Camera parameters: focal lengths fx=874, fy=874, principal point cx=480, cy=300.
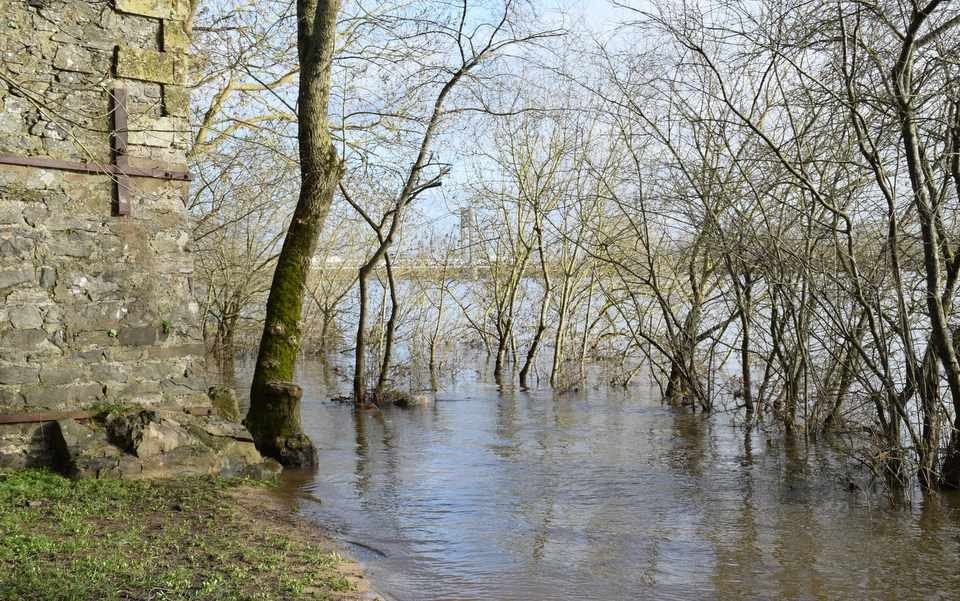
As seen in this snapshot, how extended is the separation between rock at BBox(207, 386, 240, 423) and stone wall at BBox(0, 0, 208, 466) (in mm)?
384

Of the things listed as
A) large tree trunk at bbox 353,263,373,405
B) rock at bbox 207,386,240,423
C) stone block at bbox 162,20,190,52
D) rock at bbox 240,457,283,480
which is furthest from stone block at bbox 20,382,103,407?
large tree trunk at bbox 353,263,373,405

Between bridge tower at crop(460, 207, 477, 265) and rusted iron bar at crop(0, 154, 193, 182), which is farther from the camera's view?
bridge tower at crop(460, 207, 477, 265)

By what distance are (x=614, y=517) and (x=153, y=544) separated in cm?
353

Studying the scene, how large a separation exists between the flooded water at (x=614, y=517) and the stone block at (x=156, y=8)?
433 cm

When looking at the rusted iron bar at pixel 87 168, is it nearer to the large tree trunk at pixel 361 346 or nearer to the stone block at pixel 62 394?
the stone block at pixel 62 394

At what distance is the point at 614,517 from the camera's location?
7.00 meters

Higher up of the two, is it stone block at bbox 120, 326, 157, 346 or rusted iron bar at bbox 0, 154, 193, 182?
rusted iron bar at bbox 0, 154, 193, 182

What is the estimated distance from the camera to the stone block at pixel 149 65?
295 inches

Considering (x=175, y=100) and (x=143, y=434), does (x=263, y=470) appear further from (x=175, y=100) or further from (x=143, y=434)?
(x=175, y=100)

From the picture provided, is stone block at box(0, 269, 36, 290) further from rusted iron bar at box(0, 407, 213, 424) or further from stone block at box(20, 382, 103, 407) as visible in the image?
rusted iron bar at box(0, 407, 213, 424)

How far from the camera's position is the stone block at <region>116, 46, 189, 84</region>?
295 inches

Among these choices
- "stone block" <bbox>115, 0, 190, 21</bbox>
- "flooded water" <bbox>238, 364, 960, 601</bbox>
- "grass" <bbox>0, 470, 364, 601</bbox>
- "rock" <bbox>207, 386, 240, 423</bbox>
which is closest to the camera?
"grass" <bbox>0, 470, 364, 601</bbox>

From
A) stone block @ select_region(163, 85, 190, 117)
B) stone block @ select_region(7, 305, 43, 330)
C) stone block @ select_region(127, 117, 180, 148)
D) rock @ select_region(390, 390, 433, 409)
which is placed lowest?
rock @ select_region(390, 390, 433, 409)

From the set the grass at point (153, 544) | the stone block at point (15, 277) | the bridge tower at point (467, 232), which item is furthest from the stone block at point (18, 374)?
the bridge tower at point (467, 232)
